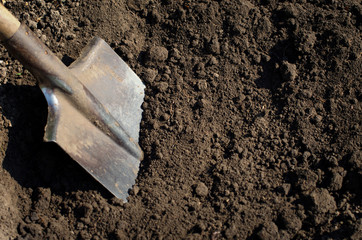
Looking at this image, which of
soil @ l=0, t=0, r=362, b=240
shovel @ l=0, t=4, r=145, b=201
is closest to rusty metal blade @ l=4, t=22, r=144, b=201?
shovel @ l=0, t=4, r=145, b=201

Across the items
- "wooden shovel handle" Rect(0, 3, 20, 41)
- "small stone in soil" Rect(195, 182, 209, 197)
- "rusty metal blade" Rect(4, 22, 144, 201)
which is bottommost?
"small stone in soil" Rect(195, 182, 209, 197)

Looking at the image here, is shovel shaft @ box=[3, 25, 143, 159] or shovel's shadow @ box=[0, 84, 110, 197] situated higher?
shovel shaft @ box=[3, 25, 143, 159]

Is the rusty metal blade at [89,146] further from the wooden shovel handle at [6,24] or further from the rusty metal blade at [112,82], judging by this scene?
the wooden shovel handle at [6,24]

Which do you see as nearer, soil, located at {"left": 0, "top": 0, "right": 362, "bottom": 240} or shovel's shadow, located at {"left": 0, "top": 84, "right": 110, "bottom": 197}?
soil, located at {"left": 0, "top": 0, "right": 362, "bottom": 240}

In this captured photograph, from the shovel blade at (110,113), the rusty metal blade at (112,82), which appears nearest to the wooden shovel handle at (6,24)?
the shovel blade at (110,113)

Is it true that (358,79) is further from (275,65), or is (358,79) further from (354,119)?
(275,65)

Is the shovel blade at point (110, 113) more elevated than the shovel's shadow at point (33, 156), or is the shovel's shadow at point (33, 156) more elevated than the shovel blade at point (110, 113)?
the shovel blade at point (110, 113)

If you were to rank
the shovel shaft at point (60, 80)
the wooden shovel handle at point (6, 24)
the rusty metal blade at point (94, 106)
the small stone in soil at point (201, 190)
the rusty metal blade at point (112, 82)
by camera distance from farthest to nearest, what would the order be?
1. the rusty metal blade at point (112, 82)
2. the small stone in soil at point (201, 190)
3. the rusty metal blade at point (94, 106)
4. the shovel shaft at point (60, 80)
5. the wooden shovel handle at point (6, 24)

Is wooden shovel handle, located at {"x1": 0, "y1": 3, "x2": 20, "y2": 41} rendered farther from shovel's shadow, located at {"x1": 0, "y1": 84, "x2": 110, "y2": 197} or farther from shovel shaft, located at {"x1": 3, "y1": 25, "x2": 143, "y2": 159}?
shovel's shadow, located at {"x1": 0, "y1": 84, "x2": 110, "y2": 197}

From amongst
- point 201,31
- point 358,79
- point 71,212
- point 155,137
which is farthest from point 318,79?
point 71,212
